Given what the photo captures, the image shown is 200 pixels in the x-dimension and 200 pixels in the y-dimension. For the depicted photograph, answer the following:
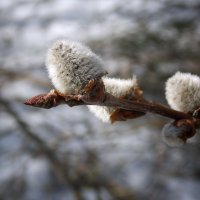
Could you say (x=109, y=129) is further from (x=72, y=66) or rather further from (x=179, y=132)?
(x=72, y=66)

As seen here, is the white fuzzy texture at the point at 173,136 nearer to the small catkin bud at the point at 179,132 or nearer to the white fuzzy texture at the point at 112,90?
the small catkin bud at the point at 179,132

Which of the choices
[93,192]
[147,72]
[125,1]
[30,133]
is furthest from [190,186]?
[125,1]

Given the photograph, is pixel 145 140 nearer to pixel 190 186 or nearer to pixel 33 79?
pixel 190 186

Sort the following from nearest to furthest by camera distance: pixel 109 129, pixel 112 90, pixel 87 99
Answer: pixel 87 99 → pixel 112 90 → pixel 109 129

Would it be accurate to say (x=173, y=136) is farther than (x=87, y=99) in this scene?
Yes

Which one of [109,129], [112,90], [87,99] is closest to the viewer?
[87,99]

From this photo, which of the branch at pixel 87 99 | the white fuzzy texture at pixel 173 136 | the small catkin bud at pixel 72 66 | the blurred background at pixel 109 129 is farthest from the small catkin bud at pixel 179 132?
the blurred background at pixel 109 129

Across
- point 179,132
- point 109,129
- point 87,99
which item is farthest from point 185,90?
point 109,129

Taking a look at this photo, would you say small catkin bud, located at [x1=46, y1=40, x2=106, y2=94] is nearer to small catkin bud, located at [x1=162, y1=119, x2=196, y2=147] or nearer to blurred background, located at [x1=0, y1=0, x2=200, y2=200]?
small catkin bud, located at [x1=162, y1=119, x2=196, y2=147]
